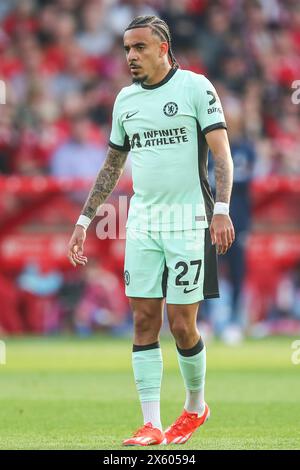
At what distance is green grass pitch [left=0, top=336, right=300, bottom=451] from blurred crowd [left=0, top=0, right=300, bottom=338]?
3009mm

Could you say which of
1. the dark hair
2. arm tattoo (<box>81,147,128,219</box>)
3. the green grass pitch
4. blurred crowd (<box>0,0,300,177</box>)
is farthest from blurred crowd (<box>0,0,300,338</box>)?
the dark hair

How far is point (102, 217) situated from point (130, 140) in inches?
338

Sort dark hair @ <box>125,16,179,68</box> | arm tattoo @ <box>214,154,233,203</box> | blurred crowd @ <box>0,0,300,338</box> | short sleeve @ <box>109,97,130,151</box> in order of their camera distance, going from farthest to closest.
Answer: blurred crowd @ <box>0,0,300,338</box> < short sleeve @ <box>109,97,130,151</box> < dark hair @ <box>125,16,179,68</box> < arm tattoo @ <box>214,154,233,203</box>

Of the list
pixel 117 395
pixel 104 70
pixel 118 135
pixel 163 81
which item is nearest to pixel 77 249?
pixel 118 135

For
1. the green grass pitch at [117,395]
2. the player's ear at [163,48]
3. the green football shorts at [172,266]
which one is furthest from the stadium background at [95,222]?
the player's ear at [163,48]

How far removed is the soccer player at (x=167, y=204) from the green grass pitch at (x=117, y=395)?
519 mm

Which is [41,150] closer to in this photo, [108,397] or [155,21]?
[108,397]

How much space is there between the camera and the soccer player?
24.3 feet

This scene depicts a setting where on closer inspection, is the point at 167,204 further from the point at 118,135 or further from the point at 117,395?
the point at 117,395

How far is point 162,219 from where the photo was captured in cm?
747

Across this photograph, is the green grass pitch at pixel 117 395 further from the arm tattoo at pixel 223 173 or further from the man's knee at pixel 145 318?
the arm tattoo at pixel 223 173

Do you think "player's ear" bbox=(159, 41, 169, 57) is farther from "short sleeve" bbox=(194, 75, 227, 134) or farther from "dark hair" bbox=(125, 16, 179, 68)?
"short sleeve" bbox=(194, 75, 227, 134)

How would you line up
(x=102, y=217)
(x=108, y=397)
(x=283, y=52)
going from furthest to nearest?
(x=283, y=52)
(x=102, y=217)
(x=108, y=397)

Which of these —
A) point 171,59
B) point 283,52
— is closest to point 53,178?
point 283,52
